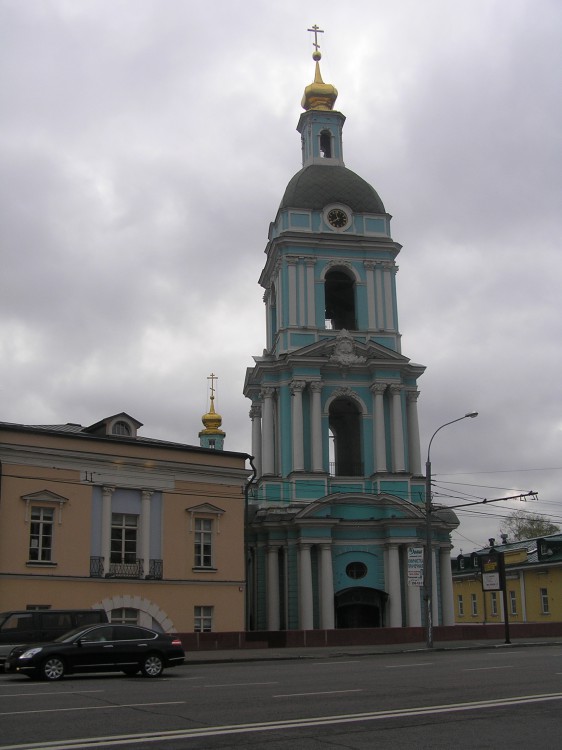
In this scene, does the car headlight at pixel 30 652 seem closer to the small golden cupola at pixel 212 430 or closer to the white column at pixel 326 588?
the white column at pixel 326 588

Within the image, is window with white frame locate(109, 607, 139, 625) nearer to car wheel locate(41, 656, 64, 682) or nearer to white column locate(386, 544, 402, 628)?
car wheel locate(41, 656, 64, 682)

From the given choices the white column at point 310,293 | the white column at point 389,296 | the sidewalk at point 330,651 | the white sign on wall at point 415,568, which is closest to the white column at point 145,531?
the sidewalk at point 330,651

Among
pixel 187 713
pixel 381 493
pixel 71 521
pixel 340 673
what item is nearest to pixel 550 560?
pixel 381 493

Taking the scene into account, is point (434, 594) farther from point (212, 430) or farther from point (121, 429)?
point (212, 430)

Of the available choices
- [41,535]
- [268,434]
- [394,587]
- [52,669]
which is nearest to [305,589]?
[394,587]

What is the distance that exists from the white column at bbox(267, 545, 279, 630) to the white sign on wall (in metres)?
10.3

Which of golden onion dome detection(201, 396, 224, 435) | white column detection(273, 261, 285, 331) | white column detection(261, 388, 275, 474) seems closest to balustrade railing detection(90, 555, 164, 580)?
white column detection(261, 388, 275, 474)

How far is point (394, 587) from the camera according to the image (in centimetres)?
4478

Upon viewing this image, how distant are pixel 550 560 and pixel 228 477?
30438 mm

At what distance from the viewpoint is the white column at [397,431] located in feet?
154

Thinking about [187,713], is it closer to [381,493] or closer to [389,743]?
[389,743]

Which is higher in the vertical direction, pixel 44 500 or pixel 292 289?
pixel 292 289

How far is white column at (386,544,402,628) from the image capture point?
44.5 metres

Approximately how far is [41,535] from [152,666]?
1246 centimetres
